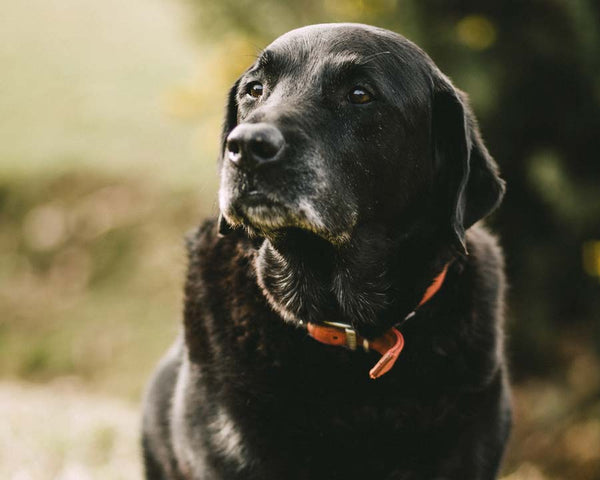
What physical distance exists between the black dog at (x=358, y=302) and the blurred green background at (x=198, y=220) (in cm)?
90

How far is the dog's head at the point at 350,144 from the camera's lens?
234 centimetres

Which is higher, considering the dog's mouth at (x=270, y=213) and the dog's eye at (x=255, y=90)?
the dog's eye at (x=255, y=90)

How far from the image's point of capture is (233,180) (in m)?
2.37

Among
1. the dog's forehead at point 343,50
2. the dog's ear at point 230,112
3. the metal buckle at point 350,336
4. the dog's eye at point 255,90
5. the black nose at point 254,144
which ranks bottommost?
the metal buckle at point 350,336

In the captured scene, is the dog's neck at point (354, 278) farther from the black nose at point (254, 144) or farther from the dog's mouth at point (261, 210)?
the black nose at point (254, 144)

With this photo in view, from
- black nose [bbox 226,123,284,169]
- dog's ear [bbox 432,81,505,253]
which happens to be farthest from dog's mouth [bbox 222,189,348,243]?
dog's ear [bbox 432,81,505,253]

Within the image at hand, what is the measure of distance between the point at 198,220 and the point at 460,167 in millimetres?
5231

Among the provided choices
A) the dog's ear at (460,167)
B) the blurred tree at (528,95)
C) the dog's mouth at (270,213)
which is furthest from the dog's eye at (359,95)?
the blurred tree at (528,95)

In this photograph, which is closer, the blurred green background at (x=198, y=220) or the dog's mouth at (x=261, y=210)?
the dog's mouth at (x=261, y=210)

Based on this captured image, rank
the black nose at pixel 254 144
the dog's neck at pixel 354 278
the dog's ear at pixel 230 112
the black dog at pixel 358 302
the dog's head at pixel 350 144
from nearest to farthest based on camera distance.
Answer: the black nose at pixel 254 144
the dog's head at pixel 350 144
the black dog at pixel 358 302
the dog's neck at pixel 354 278
the dog's ear at pixel 230 112

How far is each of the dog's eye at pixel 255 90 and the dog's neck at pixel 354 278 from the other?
0.54 meters

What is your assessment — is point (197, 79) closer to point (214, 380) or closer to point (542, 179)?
point (542, 179)

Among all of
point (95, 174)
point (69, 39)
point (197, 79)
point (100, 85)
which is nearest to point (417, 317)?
point (197, 79)

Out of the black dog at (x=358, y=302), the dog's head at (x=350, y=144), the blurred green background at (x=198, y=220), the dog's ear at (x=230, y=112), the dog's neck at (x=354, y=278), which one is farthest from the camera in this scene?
the blurred green background at (x=198, y=220)
